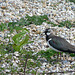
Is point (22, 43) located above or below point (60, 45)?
above

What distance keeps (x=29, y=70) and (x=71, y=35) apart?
2.96m

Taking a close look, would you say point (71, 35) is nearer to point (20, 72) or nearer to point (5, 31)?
point (5, 31)

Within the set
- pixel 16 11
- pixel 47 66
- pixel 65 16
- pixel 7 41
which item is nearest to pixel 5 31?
pixel 7 41

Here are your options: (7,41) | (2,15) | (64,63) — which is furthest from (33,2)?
(64,63)

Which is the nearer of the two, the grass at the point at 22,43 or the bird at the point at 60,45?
the grass at the point at 22,43

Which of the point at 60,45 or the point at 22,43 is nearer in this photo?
the point at 22,43

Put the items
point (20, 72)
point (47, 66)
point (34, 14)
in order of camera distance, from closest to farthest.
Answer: point (20, 72)
point (47, 66)
point (34, 14)

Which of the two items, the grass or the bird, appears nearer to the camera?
the grass

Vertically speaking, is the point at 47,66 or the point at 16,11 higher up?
the point at 16,11

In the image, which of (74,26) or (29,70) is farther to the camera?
(74,26)

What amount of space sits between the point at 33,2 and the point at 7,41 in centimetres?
383

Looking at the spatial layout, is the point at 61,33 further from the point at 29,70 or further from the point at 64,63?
the point at 29,70

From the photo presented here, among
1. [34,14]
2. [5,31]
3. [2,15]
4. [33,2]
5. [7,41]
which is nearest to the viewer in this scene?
[7,41]

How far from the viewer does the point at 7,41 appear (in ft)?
27.7
